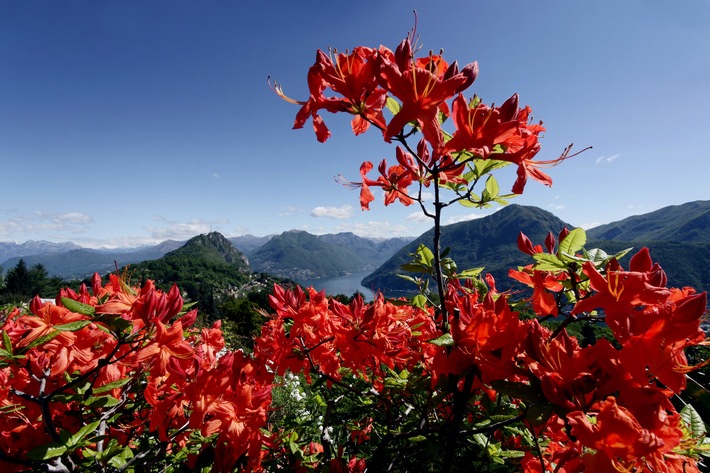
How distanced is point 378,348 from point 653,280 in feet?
4.01

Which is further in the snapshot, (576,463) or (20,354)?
(20,354)

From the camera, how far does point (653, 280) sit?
3.43 feet

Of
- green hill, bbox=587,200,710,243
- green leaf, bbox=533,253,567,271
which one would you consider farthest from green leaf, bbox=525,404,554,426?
green hill, bbox=587,200,710,243

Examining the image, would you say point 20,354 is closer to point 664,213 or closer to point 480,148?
point 480,148

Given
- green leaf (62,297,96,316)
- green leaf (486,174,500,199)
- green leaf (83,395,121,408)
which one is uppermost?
green leaf (486,174,500,199)

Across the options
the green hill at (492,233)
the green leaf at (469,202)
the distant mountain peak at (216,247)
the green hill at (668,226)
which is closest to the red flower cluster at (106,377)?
the green leaf at (469,202)

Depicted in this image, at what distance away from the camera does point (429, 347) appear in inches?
77.1

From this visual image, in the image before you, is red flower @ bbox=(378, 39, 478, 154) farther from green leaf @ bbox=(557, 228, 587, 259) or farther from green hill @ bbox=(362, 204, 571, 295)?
green hill @ bbox=(362, 204, 571, 295)

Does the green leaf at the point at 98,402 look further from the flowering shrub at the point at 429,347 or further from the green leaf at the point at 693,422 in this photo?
the green leaf at the point at 693,422

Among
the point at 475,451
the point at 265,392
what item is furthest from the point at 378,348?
the point at 475,451

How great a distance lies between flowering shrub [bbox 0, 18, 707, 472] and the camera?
891 mm

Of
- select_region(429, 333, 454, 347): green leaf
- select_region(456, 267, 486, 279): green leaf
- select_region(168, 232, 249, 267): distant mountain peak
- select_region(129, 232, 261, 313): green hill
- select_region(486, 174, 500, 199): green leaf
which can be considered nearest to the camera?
select_region(429, 333, 454, 347): green leaf

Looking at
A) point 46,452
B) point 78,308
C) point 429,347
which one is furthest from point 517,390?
point 46,452

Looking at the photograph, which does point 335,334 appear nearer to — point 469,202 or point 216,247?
point 469,202
